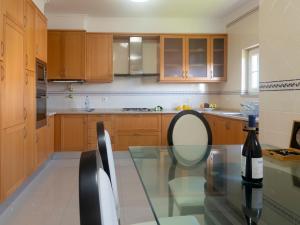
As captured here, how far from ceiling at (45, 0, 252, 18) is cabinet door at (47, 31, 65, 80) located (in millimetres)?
414

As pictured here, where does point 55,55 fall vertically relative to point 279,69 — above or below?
above

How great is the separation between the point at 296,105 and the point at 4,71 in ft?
7.89

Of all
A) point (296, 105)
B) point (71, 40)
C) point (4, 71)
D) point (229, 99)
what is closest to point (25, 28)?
point (4, 71)

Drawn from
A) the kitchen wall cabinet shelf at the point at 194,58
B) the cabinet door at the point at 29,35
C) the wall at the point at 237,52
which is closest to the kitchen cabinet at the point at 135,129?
the kitchen wall cabinet shelf at the point at 194,58

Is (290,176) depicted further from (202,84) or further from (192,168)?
(202,84)

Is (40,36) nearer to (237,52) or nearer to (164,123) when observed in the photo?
(164,123)

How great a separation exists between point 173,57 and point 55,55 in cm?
207

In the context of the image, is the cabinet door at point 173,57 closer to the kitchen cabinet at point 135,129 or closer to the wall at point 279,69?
the kitchen cabinet at point 135,129

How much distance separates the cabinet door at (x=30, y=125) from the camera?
3.44 m

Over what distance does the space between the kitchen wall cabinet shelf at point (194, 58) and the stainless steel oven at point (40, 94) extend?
2068 millimetres

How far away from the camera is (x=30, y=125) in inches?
141

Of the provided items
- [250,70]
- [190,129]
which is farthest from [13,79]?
[250,70]

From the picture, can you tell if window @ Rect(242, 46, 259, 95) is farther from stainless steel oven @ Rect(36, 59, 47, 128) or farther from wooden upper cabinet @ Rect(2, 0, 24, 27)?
wooden upper cabinet @ Rect(2, 0, 24, 27)

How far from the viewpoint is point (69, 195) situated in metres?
3.31
